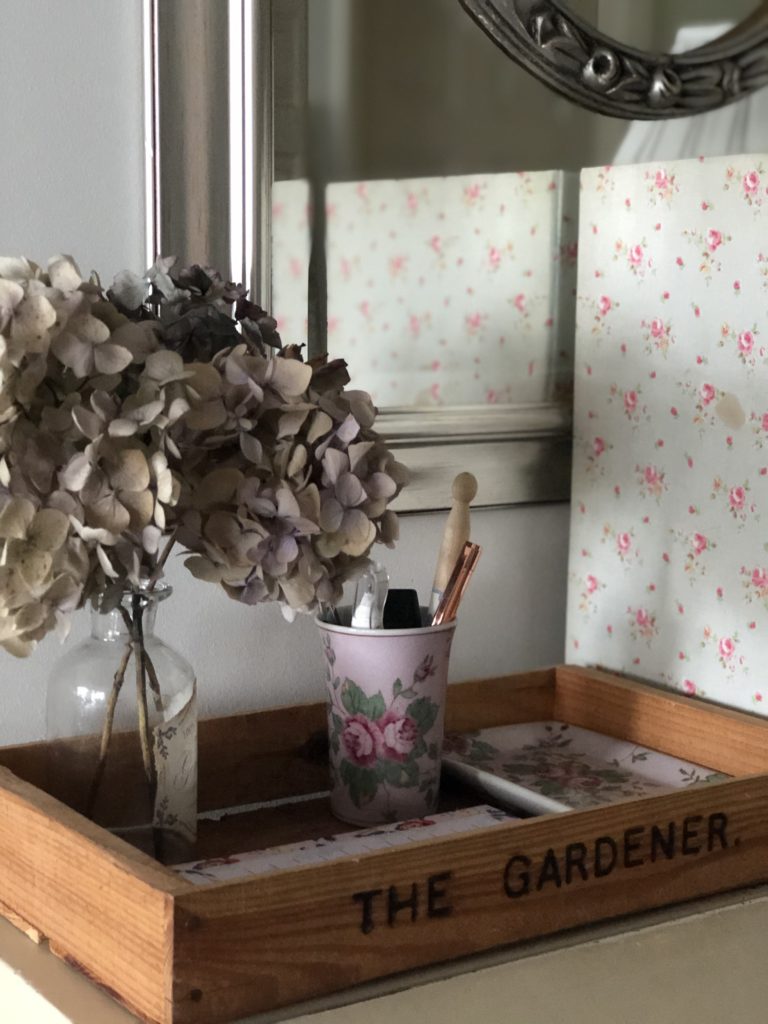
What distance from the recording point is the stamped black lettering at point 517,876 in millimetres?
750

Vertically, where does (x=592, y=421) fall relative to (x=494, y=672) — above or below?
above

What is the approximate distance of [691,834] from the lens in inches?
32.5

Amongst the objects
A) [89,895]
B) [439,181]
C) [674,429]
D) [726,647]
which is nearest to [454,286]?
[439,181]

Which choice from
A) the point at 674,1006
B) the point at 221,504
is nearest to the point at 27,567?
the point at 221,504

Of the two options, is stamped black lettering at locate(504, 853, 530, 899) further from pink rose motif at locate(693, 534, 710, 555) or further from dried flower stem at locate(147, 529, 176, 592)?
pink rose motif at locate(693, 534, 710, 555)

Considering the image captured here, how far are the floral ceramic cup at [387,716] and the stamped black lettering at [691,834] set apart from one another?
0.17m

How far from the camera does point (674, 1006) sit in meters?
0.71

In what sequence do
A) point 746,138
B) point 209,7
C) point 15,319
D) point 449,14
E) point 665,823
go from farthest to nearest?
point 746,138, point 449,14, point 209,7, point 665,823, point 15,319

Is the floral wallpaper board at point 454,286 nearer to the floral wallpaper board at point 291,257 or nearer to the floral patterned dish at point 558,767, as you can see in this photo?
the floral wallpaper board at point 291,257

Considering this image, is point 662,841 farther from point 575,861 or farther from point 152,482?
point 152,482

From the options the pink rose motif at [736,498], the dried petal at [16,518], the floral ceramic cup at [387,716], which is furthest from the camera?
the pink rose motif at [736,498]

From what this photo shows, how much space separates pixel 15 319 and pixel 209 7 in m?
0.36

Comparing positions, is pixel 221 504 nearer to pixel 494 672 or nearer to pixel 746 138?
pixel 494 672

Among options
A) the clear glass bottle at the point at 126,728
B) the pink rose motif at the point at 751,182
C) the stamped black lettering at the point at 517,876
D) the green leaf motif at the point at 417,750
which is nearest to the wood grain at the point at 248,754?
the clear glass bottle at the point at 126,728
